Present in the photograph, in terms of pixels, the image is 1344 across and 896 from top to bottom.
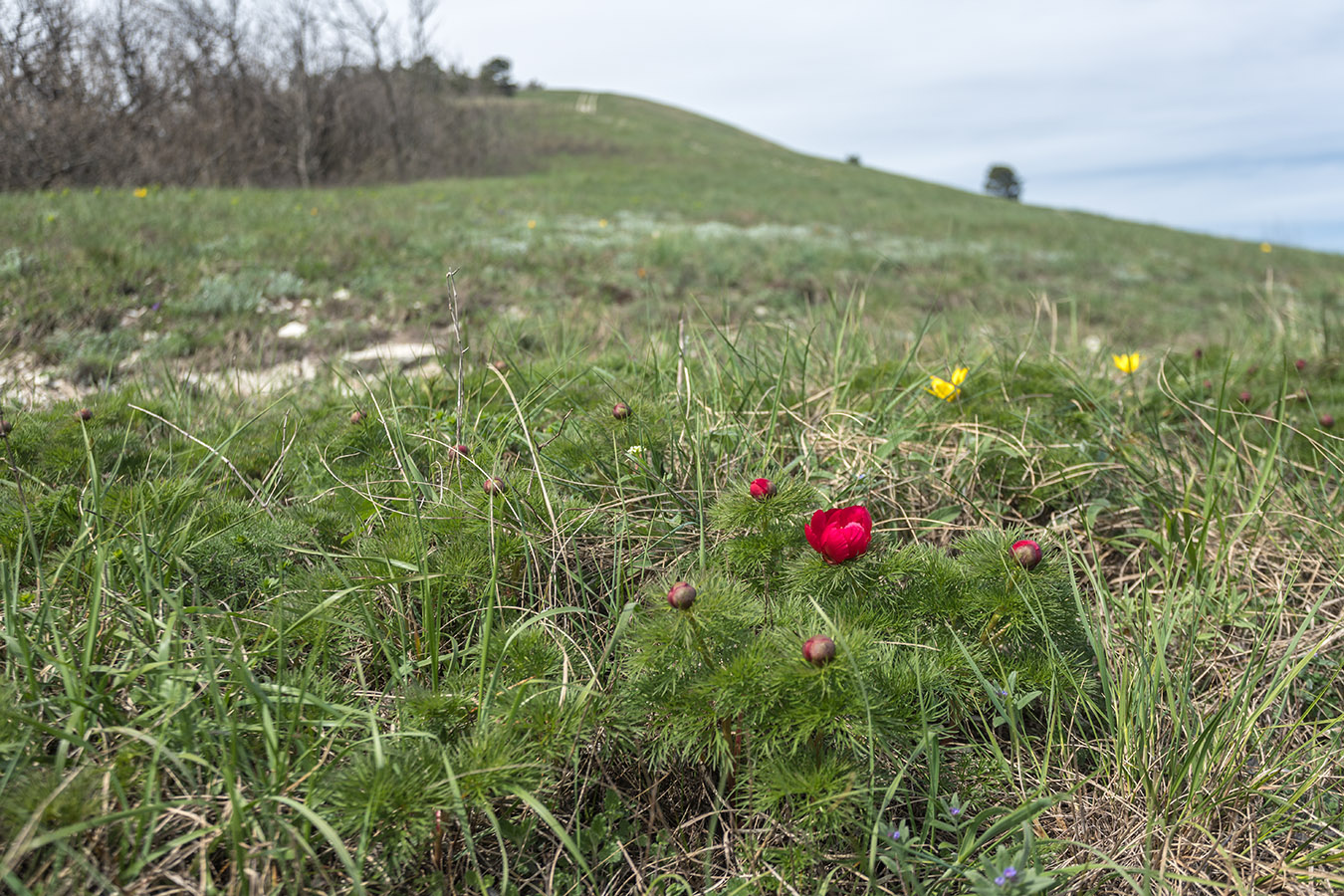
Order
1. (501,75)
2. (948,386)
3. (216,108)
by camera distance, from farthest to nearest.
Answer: (501,75) < (216,108) < (948,386)

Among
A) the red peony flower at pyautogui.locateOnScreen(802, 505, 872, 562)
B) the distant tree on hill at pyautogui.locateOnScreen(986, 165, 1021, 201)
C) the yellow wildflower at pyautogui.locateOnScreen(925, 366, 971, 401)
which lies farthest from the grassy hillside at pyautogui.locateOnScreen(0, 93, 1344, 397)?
the distant tree on hill at pyautogui.locateOnScreen(986, 165, 1021, 201)

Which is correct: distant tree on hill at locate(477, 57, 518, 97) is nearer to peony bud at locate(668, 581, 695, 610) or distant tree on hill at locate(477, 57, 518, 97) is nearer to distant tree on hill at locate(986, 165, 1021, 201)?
distant tree on hill at locate(986, 165, 1021, 201)

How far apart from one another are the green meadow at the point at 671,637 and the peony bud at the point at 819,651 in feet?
0.09

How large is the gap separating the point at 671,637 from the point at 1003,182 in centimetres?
5869

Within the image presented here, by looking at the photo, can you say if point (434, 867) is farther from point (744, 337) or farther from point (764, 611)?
point (744, 337)

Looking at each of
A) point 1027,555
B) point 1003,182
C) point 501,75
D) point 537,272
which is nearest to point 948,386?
point 1027,555

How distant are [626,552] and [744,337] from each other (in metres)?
1.78

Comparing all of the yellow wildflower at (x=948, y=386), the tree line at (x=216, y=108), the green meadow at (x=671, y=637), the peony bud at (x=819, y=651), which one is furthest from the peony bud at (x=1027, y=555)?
the tree line at (x=216, y=108)

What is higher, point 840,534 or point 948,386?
point 948,386

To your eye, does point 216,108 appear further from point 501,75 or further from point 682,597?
point 501,75

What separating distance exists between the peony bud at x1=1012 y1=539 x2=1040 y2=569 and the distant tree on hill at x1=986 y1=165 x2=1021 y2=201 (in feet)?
188

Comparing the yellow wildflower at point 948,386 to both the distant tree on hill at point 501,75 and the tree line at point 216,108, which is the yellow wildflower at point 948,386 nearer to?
the tree line at point 216,108

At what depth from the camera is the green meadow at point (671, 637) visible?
44.8 inches

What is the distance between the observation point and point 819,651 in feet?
3.56
